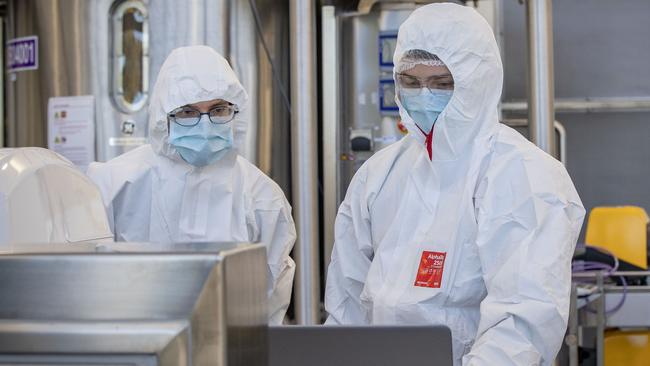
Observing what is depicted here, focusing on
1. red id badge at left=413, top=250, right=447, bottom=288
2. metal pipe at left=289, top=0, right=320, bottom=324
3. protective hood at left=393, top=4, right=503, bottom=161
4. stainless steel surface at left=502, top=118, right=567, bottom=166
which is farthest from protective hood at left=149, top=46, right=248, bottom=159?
stainless steel surface at left=502, top=118, right=567, bottom=166

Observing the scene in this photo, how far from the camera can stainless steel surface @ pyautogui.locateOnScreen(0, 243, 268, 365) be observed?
479 mm

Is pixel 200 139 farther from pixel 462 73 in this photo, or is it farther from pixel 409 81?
pixel 462 73

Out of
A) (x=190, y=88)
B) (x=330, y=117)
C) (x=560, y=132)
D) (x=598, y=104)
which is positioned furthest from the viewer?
(x=598, y=104)

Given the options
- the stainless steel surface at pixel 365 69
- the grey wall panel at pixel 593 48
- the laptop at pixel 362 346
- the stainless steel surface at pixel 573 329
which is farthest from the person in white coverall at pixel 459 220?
the grey wall panel at pixel 593 48

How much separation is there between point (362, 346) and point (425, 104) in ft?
2.51

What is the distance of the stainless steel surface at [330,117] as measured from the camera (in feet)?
9.61

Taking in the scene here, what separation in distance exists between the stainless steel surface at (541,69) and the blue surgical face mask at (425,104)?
84cm

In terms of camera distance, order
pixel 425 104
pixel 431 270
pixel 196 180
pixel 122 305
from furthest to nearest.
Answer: pixel 196 180
pixel 425 104
pixel 431 270
pixel 122 305

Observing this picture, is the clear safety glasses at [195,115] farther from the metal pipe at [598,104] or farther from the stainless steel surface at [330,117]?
the metal pipe at [598,104]

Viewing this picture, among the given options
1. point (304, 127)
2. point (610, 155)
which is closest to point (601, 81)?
point (610, 155)

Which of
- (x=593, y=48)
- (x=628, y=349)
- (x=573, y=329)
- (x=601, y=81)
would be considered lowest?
(x=628, y=349)

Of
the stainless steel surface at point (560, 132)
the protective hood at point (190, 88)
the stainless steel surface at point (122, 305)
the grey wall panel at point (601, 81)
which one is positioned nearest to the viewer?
the stainless steel surface at point (122, 305)

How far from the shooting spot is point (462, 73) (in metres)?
1.44

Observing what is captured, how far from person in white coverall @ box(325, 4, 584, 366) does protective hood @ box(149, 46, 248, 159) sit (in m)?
0.46
